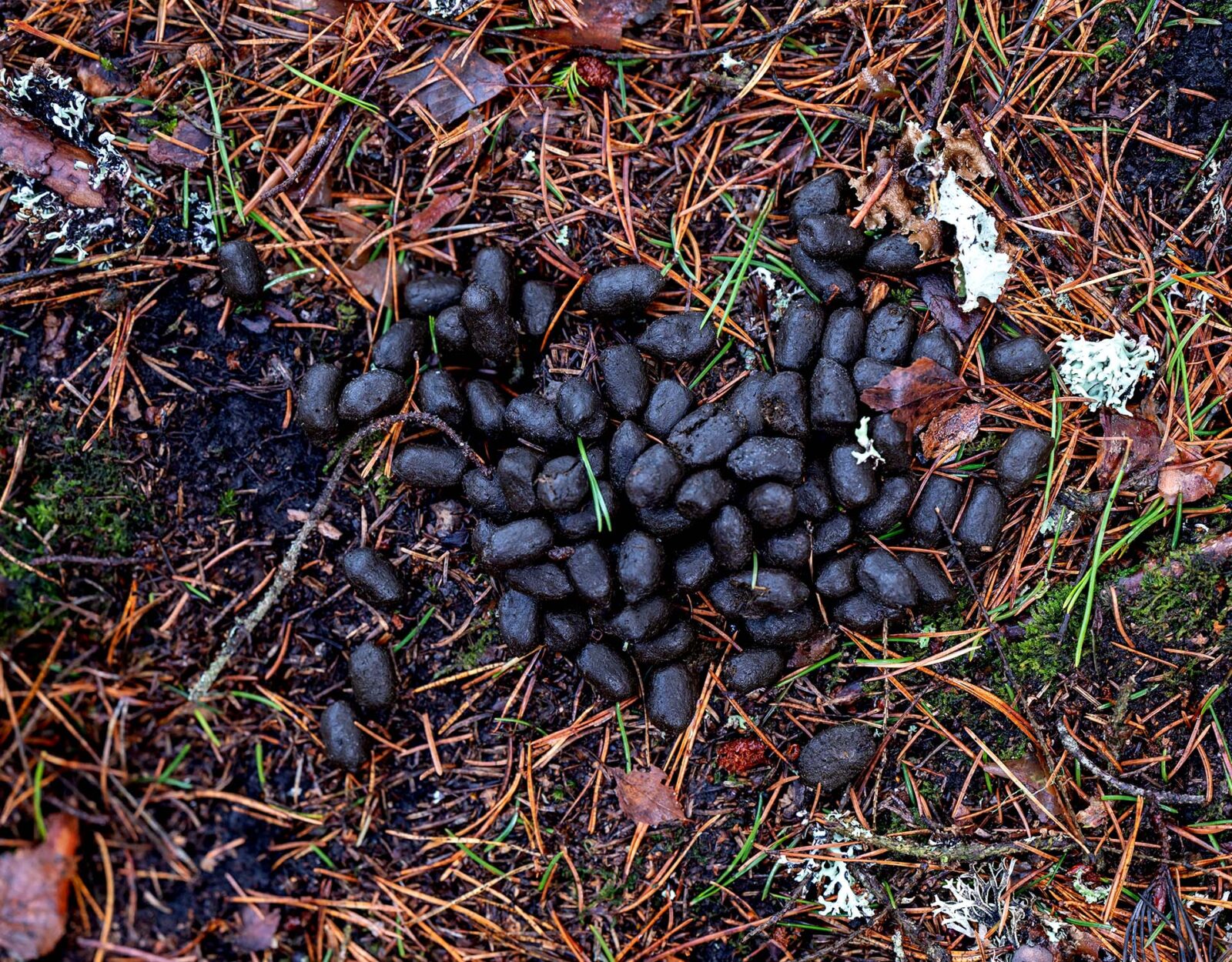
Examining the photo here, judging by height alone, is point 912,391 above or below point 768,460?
above

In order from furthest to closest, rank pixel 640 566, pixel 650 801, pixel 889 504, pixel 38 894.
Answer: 1. pixel 650 801
2. pixel 889 504
3. pixel 640 566
4. pixel 38 894

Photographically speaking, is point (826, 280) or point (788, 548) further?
point (826, 280)

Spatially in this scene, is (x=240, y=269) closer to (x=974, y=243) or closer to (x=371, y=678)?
(x=371, y=678)

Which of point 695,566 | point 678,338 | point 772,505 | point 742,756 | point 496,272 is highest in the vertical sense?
point 496,272

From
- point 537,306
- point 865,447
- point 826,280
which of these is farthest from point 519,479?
point 826,280

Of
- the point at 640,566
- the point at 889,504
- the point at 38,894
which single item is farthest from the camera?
the point at 889,504

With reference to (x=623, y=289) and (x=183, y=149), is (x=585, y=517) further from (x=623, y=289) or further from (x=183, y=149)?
(x=183, y=149)

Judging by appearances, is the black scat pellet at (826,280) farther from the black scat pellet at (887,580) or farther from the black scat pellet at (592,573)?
the black scat pellet at (592,573)

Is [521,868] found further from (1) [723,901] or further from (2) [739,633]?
(2) [739,633]
